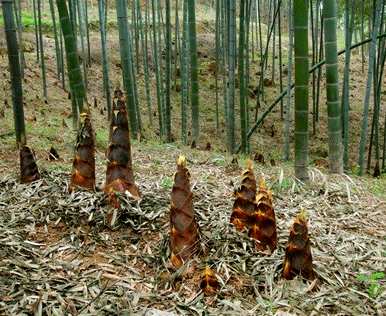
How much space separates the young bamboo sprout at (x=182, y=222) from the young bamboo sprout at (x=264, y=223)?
0.33m

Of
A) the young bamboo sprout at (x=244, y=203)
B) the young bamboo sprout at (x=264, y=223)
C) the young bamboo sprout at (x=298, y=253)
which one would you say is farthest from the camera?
the young bamboo sprout at (x=244, y=203)

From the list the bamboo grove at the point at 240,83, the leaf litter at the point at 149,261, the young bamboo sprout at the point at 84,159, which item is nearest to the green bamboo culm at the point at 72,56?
the bamboo grove at the point at 240,83

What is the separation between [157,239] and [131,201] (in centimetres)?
31

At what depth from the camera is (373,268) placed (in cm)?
247

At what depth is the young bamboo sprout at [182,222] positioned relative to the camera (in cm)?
228

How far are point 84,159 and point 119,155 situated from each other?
0.24m

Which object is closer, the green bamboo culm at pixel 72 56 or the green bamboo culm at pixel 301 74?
the green bamboo culm at pixel 301 74

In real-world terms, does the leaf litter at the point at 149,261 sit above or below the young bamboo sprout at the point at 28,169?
below

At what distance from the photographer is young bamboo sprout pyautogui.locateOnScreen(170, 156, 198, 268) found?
7.47 feet

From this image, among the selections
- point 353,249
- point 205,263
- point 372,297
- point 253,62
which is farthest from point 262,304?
point 253,62

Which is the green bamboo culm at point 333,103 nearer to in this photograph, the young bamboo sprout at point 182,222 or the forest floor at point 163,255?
the forest floor at point 163,255

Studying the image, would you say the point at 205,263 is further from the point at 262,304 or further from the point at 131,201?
the point at 131,201

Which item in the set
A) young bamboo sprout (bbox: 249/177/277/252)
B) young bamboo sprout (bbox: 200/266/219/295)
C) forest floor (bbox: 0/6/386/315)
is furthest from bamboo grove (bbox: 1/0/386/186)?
young bamboo sprout (bbox: 200/266/219/295)

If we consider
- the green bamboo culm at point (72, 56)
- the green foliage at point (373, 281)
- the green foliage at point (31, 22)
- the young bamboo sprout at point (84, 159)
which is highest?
the green foliage at point (31, 22)
